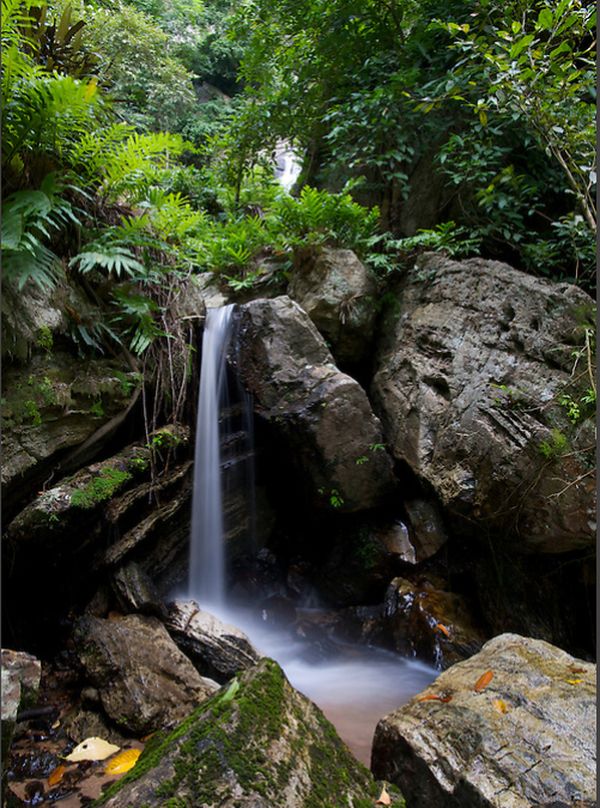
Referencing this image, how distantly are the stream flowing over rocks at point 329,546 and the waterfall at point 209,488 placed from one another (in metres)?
0.15

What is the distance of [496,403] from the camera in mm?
4492

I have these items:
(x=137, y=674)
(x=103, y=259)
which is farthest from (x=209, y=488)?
(x=103, y=259)

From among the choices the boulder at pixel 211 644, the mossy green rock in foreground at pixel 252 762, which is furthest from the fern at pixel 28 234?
the boulder at pixel 211 644

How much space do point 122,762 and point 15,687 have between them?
4.07 ft

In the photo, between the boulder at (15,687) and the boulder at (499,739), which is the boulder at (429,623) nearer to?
the boulder at (499,739)

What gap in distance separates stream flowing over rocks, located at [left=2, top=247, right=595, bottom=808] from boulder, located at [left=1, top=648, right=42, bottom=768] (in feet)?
0.04

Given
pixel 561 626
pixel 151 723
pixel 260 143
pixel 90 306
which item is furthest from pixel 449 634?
pixel 260 143

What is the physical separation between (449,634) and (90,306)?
4.31 metres

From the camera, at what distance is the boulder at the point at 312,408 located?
16.4ft

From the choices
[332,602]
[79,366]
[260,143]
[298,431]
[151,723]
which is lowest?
[332,602]

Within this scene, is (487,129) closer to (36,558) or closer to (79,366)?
(79,366)

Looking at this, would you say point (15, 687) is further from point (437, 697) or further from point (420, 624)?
point (420, 624)

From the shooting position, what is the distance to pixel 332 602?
211 inches

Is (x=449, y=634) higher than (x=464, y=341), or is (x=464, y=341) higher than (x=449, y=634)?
(x=464, y=341)
